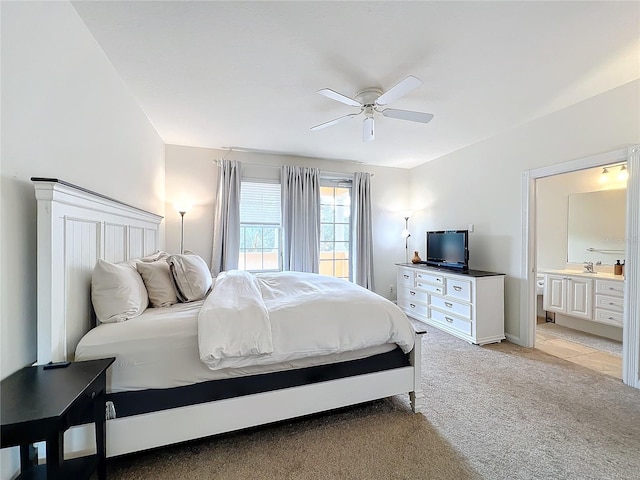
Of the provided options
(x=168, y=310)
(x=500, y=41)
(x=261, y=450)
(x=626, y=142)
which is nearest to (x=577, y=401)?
(x=626, y=142)

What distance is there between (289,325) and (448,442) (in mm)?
1230

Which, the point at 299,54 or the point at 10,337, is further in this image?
the point at 299,54

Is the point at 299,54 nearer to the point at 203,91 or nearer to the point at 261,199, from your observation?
the point at 203,91

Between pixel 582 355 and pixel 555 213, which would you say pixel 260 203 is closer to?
pixel 582 355

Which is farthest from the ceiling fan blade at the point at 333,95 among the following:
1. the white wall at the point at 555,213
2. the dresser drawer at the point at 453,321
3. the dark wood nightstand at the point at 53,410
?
the white wall at the point at 555,213

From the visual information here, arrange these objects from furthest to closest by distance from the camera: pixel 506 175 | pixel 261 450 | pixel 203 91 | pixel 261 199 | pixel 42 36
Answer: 1. pixel 261 199
2. pixel 506 175
3. pixel 203 91
4. pixel 261 450
5. pixel 42 36

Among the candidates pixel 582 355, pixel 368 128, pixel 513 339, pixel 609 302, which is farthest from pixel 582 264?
pixel 368 128

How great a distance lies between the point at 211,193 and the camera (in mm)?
4176

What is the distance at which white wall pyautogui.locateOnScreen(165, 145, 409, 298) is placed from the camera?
4.01 metres

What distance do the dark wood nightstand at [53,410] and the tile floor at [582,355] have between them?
3954 mm

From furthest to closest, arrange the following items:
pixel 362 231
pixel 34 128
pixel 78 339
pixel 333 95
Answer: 1. pixel 362 231
2. pixel 333 95
3. pixel 78 339
4. pixel 34 128

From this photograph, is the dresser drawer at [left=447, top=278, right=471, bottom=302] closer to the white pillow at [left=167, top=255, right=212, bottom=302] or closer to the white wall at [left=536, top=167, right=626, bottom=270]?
the white wall at [left=536, top=167, right=626, bottom=270]

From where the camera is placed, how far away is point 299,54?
1979 mm

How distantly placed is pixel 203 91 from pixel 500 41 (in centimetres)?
238
